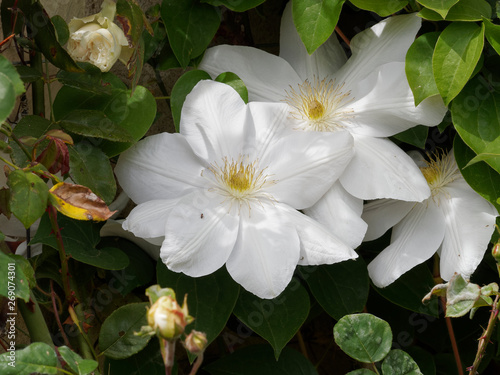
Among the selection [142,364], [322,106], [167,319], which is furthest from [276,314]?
[167,319]

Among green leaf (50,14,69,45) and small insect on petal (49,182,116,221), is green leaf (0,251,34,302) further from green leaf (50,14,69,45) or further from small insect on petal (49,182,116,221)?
green leaf (50,14,69,45)

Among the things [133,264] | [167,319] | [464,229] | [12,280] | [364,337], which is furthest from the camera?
[133,264]

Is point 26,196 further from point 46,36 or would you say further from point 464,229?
point 464,229

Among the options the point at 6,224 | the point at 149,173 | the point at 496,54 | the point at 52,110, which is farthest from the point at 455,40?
the point at 6,224

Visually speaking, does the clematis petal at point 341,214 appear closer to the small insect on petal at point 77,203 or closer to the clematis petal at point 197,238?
the clematis petal at point 197,238

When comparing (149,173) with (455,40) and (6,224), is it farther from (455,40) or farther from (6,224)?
(455,40)

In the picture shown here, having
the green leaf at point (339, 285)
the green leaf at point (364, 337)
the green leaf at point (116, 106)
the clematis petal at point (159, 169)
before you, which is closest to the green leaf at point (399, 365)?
the green leaf at point (364, 337)
